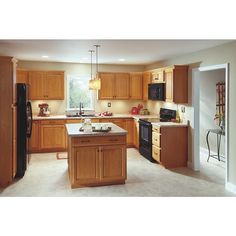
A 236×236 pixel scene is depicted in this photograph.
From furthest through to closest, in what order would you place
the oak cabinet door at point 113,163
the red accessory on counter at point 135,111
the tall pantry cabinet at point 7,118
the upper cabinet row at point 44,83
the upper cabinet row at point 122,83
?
the red accessory on counter at point 135,111
the upper cabinet row at point 44,83
the upper cabinet row at point 122,83
the tall pantry cabinet at point 7,118
the oak cabinet door at point 113,163

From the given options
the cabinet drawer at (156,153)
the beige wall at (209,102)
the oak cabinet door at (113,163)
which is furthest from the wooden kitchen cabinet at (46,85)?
the beige wall at (209,102)

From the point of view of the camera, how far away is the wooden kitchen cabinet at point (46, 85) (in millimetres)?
7172

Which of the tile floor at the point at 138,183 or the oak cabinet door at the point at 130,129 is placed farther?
the oak cabinet door at the point at 130,129

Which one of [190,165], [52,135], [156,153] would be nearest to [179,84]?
[156,153]

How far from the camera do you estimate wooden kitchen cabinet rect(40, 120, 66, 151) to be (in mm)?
6922

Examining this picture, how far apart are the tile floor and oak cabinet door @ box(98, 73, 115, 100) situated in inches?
91.7

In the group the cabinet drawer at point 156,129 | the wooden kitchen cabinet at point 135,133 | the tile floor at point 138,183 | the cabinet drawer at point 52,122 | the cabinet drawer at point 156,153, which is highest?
the cabinet drawer at point 52,122

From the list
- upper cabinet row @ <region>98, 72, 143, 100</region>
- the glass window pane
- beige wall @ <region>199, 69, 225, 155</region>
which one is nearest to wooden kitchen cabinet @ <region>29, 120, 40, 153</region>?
the glass window pane

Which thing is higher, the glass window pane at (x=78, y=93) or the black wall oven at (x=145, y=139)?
the glass window pane at (x=78, y=93)

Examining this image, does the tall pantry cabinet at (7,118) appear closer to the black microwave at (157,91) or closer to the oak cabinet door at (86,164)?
the oak cabinet door at (86,164)

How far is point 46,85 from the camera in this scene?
7.29 metres

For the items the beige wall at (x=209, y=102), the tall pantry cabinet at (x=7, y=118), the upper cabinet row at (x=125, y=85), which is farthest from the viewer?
the upper cabinet row at (x=125, y=85)

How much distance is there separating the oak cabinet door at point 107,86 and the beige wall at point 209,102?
2350 mm
